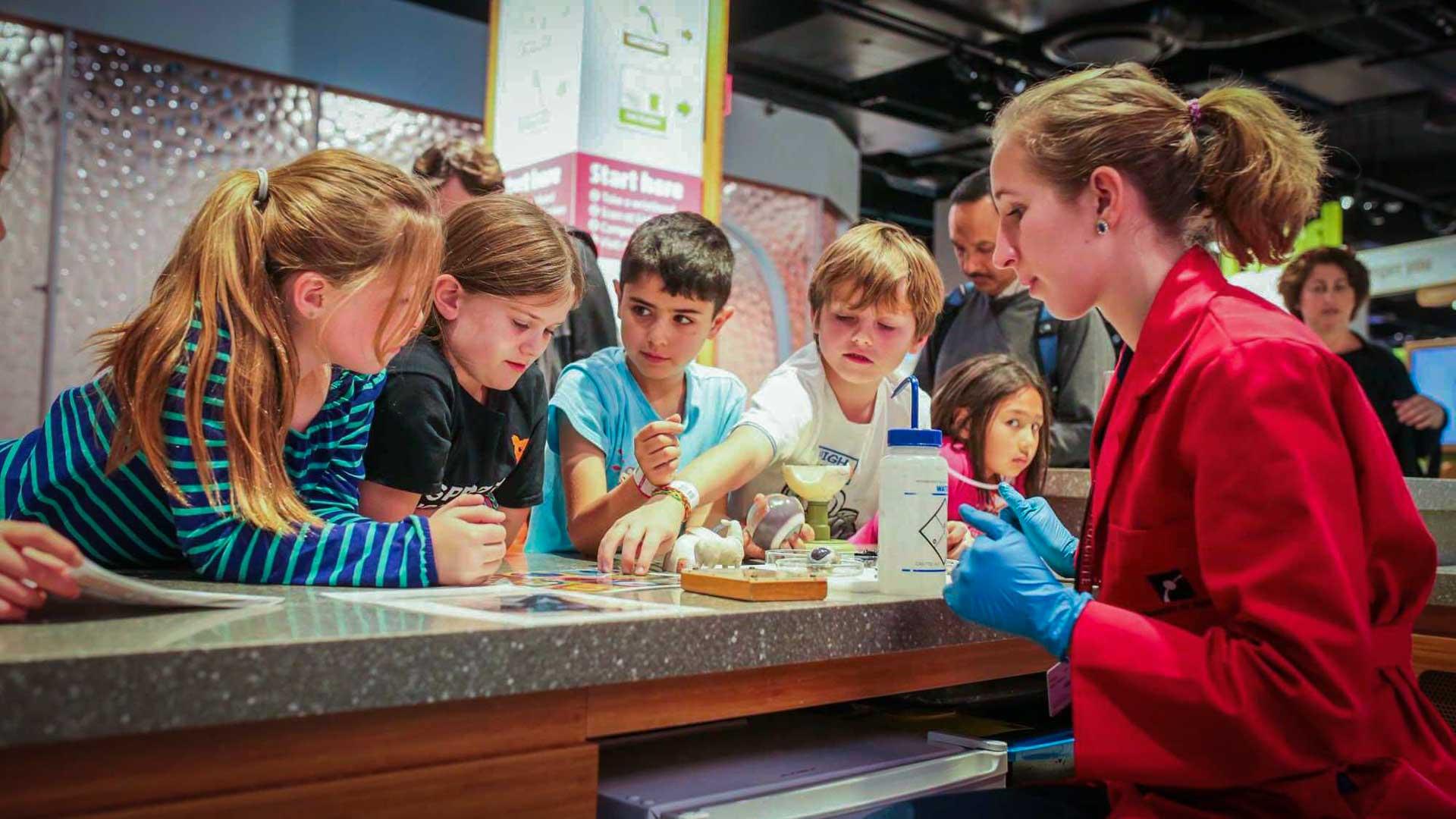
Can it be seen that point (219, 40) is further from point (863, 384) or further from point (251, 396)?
point (251, 396)

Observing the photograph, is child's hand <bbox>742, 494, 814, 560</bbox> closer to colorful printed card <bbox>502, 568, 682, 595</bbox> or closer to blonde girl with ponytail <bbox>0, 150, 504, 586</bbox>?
colorful printed card <bbox>502, 568, 682, 595</bbox>

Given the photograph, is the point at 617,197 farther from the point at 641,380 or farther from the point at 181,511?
the point at 181,511

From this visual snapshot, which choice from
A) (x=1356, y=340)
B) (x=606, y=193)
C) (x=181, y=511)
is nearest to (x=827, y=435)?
(x=181, y=511)

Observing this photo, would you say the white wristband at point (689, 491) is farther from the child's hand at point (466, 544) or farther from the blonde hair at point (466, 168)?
the blonde hair at point (466, 168)

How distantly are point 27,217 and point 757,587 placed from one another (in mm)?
5319

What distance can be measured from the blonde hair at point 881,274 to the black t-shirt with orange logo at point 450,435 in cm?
74

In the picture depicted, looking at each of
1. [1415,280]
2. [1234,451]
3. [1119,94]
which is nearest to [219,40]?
[1119,94]

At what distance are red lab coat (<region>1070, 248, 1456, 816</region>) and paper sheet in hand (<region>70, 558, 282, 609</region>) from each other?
852mm

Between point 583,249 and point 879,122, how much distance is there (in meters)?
7.37

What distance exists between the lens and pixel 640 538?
5.53 feet

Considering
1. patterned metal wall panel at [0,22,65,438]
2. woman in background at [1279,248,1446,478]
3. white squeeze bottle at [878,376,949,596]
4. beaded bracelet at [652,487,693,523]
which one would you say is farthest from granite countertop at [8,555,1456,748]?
patterned metal wall panel at [0,22,65,438]

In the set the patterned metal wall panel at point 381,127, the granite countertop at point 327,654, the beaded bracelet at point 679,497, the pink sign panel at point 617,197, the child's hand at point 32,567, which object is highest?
Answer: the patterned metal wall panel at point 381,127

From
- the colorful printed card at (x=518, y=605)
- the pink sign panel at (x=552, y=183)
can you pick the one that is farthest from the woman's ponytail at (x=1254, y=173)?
the pink sign panel at (x=552, y=183)

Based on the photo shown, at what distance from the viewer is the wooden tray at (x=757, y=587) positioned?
1344mm
